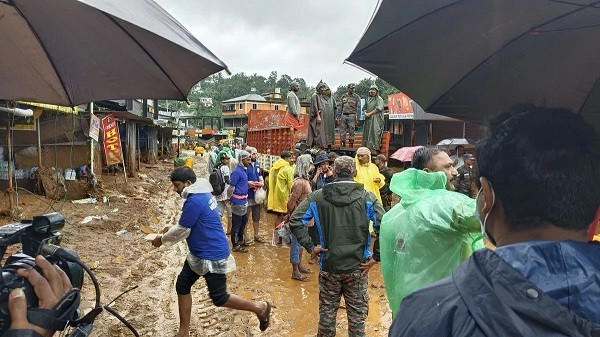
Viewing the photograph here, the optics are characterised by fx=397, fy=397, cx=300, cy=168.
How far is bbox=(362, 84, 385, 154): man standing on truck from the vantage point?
30.5 ft

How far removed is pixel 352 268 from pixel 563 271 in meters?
2.50

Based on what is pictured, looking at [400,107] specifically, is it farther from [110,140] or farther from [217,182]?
[110,140]

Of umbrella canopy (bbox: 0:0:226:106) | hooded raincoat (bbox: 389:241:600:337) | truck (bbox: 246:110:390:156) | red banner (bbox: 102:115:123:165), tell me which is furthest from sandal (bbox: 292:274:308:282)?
red banner (bbox: 102:115:123:165)

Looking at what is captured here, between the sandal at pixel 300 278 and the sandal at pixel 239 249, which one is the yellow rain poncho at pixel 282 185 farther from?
the sandal at pixel 300 278

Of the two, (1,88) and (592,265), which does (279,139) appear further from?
(592,265)

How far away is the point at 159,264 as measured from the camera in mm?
6383

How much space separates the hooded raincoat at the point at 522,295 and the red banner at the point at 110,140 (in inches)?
512

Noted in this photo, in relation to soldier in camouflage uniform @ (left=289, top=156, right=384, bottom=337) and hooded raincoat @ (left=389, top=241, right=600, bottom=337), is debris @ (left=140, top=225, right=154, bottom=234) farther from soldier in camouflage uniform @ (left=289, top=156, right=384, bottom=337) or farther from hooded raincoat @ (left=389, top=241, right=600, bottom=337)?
hooded raincoat @ (left=389, top=241, right=600, bottom=337)

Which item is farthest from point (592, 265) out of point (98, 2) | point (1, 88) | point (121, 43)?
point (1, 88)

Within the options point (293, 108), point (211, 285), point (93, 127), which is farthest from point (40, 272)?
point (93, 127)

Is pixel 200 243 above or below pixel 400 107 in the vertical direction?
below

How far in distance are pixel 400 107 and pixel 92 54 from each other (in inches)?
509

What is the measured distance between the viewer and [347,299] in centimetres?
332

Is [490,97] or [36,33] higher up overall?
[36,33]
